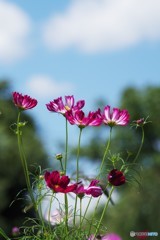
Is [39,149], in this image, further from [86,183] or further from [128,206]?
[86,183]

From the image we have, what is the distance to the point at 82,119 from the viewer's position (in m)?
2.23

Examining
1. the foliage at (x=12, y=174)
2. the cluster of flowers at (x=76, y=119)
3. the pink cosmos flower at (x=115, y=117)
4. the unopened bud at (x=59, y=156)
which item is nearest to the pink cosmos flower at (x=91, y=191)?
the cluster of flowers at (x=76, y=119)

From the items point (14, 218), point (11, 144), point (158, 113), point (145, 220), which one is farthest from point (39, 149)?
point (158, 113)

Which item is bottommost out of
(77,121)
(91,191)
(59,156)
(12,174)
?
(12,174)

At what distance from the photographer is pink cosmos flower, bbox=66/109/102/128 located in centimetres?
223

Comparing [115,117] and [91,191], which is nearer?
[91,191]

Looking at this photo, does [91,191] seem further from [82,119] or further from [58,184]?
[82,119]

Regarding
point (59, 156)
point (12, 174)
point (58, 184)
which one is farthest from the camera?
point (12, 174)

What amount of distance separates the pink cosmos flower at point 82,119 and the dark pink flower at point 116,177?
0.18 meters

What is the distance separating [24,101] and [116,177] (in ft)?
1.36

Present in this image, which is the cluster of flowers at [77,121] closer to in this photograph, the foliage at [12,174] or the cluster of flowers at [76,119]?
the cluster of flowers at [76,119]

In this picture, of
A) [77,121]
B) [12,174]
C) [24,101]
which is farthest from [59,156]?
[12,174]

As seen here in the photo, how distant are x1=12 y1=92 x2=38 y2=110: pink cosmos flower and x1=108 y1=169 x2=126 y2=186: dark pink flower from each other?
36 cm

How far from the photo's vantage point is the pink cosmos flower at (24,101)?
7.53ft
